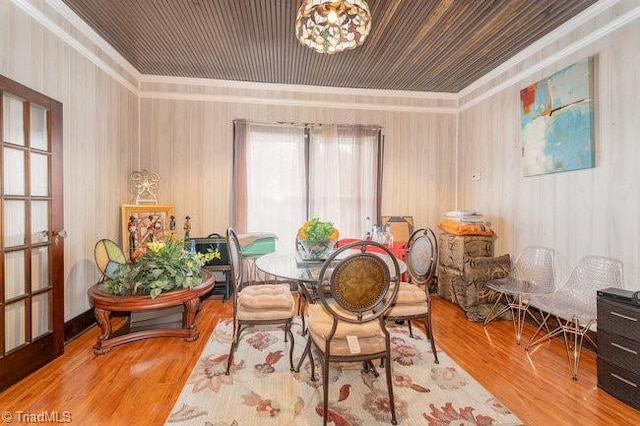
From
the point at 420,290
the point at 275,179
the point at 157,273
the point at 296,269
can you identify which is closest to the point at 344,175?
the point at 275,179

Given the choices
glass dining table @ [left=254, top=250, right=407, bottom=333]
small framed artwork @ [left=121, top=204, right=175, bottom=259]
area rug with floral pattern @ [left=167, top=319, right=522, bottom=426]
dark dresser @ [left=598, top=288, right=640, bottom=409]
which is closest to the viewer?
area rug with floral pattern @ [left=167, top=319, right=522, bottom=426]

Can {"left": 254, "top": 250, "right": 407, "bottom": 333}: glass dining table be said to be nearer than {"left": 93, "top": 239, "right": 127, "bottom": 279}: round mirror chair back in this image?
Yes

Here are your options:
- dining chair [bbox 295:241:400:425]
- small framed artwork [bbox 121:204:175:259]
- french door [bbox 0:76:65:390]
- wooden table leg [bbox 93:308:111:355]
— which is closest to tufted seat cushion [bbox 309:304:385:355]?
dining chair [bbox 295:241:400:425]

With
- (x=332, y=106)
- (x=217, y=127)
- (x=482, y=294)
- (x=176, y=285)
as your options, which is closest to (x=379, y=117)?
(x=332, y=106)

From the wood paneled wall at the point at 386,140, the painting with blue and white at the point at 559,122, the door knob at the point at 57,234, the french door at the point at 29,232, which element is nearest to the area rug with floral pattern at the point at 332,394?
the french door at the point at 29,232

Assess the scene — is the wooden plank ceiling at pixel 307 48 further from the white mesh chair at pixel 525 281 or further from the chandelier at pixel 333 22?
the white mesh chair at pixel 525 281

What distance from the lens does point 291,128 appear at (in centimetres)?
442

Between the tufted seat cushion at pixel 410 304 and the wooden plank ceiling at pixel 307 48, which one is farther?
the wooden plank ceiling at pixel 307 48

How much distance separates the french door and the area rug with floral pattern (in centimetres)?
122

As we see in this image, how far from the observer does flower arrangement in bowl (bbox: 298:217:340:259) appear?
2.54 meters

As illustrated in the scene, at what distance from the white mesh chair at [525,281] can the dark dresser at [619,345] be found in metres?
0.71

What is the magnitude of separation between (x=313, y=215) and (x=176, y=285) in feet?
7.05

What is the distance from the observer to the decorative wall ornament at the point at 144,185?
404 centimetres

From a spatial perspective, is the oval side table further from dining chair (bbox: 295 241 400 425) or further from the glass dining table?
dining chair (bbox: 295 241 400 425)
